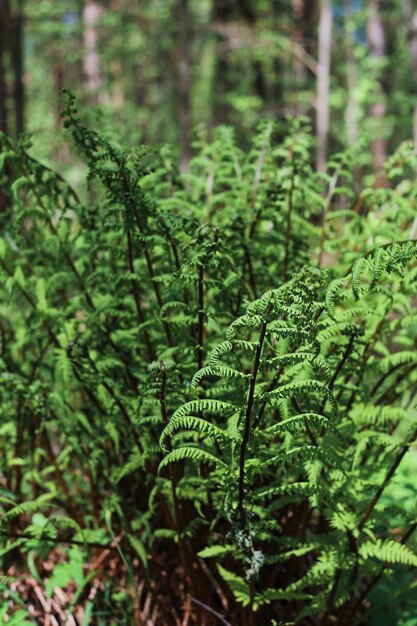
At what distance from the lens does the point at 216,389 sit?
4.35 feet

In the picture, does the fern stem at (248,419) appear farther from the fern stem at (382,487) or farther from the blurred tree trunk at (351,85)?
the blurred tree trunk at (351,85)

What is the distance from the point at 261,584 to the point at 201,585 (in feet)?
0.54

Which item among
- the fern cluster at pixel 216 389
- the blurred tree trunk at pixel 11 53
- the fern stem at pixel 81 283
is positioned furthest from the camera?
the blurred tree trunk at pixel 11 53

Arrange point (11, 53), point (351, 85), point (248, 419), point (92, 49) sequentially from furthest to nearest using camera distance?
point (92, 49)
point (351, 85)
point (11, 53)
point (248, 419)

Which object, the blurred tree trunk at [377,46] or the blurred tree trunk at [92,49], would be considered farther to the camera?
the blurred tree trunk at [92,49]

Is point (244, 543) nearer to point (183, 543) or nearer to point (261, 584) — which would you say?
point (183, 543)

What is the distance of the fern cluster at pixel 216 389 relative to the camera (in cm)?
118

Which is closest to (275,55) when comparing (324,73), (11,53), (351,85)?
(351,85)

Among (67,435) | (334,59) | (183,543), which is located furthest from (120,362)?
(334,59)

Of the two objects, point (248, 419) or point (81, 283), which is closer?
point (248, 419)

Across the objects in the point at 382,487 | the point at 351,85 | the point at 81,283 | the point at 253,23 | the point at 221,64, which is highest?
the point at 253,23

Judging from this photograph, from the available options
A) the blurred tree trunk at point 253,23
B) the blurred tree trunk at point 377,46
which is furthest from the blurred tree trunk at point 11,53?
the blurred tree trunk at point 377,46

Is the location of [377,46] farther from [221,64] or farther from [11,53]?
[11,53]

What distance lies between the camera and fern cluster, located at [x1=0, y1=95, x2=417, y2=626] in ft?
3.88
